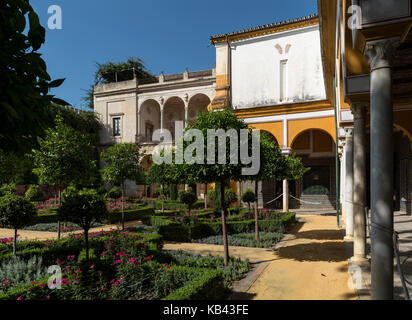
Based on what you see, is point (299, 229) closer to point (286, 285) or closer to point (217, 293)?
point (286, 285)

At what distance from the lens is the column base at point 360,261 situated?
21.4 ft

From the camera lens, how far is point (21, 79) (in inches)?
94.0

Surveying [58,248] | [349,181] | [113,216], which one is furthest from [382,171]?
[113,216]

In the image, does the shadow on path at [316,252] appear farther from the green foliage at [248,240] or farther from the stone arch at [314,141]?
the stone arch at [314,141]

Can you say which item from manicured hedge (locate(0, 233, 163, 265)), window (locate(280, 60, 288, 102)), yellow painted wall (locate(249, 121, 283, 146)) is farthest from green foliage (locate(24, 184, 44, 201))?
window (locate(280, 60, 288, 102))

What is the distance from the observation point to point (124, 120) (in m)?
29.6

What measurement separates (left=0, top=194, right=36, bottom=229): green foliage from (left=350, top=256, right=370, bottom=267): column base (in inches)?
330

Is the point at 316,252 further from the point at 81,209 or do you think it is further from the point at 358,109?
the point at 81,209

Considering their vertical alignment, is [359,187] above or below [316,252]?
above

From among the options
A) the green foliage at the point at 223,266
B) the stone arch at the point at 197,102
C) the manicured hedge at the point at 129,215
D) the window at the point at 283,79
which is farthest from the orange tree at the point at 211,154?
the stone arch at the point at 197,102

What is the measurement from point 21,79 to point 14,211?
6259 mm
